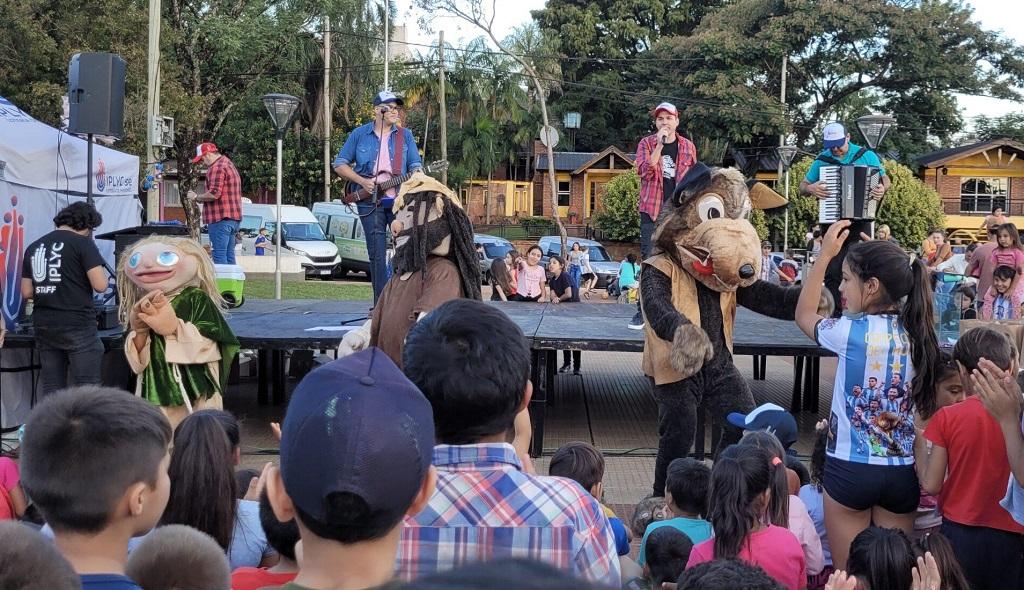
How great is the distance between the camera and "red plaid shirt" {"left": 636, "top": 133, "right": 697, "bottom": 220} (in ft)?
24.5

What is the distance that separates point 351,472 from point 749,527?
2.11 m

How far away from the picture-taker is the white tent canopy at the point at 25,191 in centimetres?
818

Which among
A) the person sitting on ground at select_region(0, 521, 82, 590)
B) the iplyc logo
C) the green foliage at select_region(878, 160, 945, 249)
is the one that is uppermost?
the green foliage at select_region(878, 160, 945, 249)

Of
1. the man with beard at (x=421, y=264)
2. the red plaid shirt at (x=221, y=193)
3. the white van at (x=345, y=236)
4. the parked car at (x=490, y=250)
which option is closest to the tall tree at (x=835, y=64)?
the parked car at (x=490, y=250)

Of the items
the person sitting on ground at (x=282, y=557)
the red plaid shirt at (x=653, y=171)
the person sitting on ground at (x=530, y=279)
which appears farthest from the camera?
the person sitting on ground at (x=530, y=279)

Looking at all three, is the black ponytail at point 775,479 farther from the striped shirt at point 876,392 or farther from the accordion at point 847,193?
A: the accordion at point 847,193

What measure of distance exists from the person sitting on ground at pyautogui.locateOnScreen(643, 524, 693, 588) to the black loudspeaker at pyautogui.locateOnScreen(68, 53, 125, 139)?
23.9ft

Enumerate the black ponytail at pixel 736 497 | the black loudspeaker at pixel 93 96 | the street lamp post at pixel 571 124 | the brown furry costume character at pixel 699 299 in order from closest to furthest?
1. the black ponytail at pixel 736 497
2. the brown furry costume character at pixel 699 299
3. the black loudspeaker at pixel 93 96
4. the street lamp post at pixel 571 124

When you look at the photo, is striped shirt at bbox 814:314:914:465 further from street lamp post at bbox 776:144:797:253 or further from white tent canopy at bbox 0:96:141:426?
street lamp post at bbox 776:144:797:253

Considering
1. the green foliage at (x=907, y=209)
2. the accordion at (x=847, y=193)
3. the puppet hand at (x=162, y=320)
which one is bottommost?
the puppet hand at (x=162, y=320)

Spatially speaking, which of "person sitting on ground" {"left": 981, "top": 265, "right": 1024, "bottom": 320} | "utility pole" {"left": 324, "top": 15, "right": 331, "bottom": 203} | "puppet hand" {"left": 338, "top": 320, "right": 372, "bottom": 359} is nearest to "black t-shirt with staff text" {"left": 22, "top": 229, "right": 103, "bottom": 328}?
"puppet hand" {"left": 338, "top": 320, "right": 372, "bottom": 359}

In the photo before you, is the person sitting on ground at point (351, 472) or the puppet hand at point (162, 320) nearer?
the person sitting on ground at point (351, 472)

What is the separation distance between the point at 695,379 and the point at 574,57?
44743mm

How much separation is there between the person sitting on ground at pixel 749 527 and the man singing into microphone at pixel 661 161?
163 inches
